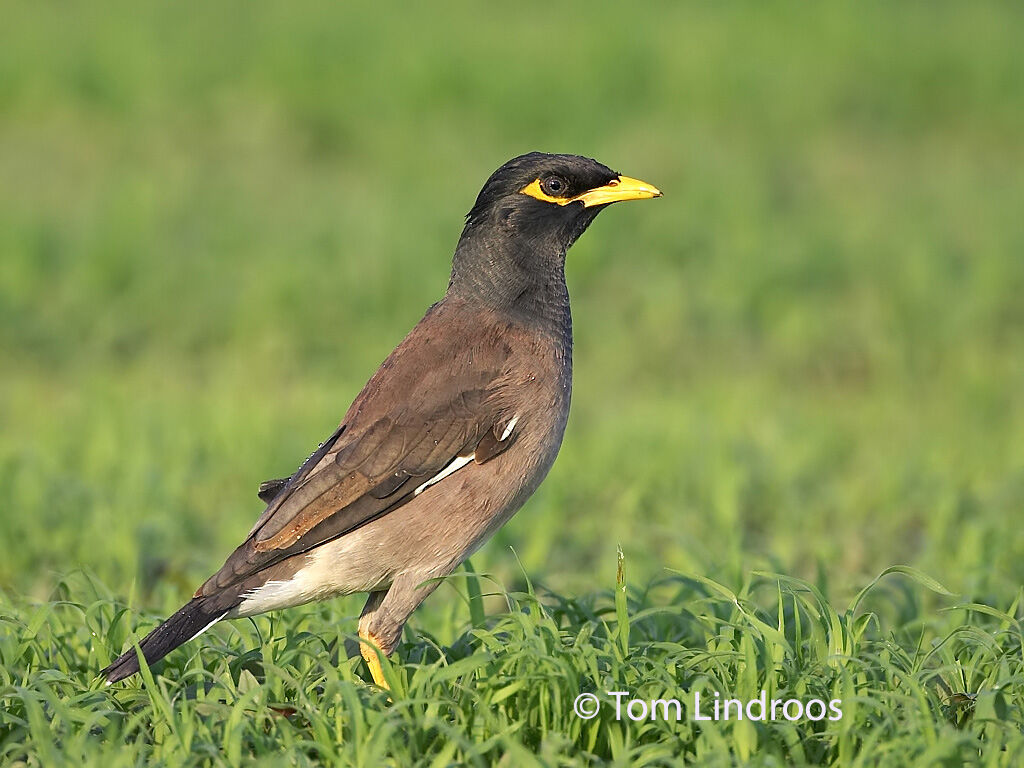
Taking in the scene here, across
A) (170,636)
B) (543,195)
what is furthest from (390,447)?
(543,195)

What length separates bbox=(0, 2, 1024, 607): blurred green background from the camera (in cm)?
676

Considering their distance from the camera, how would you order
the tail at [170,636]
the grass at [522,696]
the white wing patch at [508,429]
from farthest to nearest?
1. the white wing patch at [508,429]
2. the tail at [170,636]
3. the grass at [522,696]

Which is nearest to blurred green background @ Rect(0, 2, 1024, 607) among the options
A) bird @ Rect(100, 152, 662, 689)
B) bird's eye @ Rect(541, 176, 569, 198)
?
bird @ Rect(100, 152, 662, 689)

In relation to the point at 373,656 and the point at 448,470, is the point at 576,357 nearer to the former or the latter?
the point at 448,470

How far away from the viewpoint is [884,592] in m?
5.58

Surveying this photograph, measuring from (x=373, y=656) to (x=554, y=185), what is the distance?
1.58 m

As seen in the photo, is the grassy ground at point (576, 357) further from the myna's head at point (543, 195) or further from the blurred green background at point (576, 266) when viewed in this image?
the myna's head at point (543, 195)

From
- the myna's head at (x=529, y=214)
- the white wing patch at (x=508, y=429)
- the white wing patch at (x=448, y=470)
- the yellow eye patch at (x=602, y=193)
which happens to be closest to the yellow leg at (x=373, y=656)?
the white wing patch at (x=448, y=470)

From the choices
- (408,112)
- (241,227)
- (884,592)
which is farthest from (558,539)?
(408,112)

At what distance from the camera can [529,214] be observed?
4.57 meters

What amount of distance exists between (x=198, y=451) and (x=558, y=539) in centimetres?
207

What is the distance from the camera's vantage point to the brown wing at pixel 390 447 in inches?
163

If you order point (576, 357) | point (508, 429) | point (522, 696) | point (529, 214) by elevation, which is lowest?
point (576, 357)

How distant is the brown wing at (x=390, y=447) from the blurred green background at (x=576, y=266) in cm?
146
